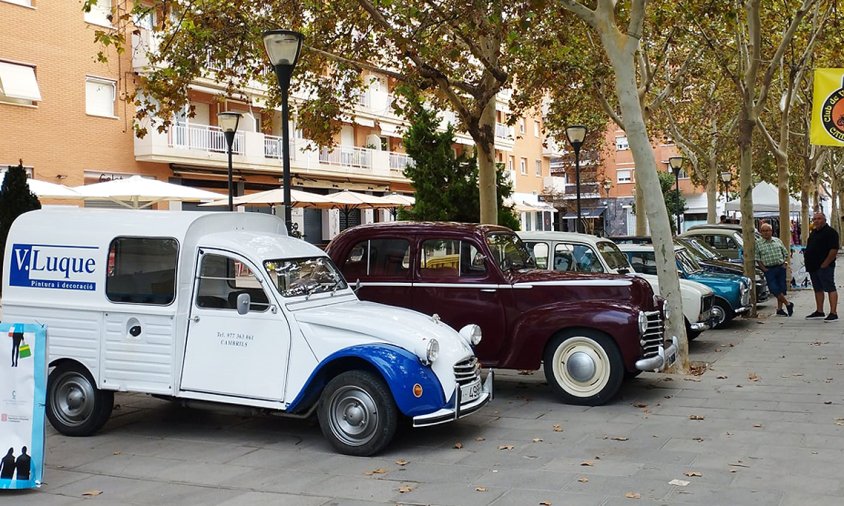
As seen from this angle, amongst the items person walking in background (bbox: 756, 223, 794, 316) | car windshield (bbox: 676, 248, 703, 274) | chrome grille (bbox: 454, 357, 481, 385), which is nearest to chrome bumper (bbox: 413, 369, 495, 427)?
chrome grille (bbox: 454, 357, 481, 385)

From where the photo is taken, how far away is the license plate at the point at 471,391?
726cm

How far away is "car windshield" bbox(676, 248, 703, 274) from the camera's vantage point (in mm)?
14730

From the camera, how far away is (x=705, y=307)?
12.8 metres

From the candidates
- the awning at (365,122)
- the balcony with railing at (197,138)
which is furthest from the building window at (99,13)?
the awning at (365,122)

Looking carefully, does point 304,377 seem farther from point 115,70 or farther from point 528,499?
point 115,70

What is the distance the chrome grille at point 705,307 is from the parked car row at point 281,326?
3.45 m

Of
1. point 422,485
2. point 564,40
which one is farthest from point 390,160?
point 422,485

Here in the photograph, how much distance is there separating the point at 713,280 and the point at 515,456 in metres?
8.91

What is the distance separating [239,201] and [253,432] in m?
16.9

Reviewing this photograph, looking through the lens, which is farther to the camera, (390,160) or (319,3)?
(390,160)

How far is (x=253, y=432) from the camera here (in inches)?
315

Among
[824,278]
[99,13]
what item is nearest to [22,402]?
[824,278]

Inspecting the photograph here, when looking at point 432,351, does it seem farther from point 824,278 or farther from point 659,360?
point 824,278

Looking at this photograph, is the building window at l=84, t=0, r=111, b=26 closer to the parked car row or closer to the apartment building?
the apartment building
